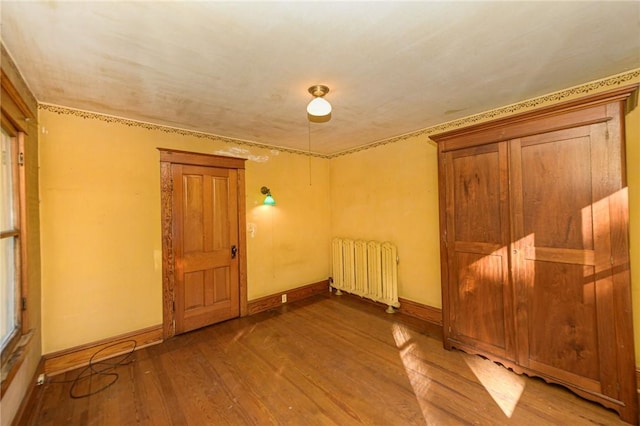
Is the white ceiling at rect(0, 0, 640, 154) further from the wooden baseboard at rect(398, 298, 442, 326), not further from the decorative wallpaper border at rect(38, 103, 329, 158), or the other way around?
the wooden baseboard at rect(398, 298, 442, 326)

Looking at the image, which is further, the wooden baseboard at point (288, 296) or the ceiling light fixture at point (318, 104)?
the wooden baseboard at point (288, 296)

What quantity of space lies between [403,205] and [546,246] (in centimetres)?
173

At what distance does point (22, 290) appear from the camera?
1895mm

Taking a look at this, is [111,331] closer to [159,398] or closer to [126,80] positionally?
[159,398]

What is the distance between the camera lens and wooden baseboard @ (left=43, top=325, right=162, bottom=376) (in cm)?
237

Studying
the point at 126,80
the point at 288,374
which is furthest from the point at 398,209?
the point at 126,80

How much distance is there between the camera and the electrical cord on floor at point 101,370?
2.15 meters

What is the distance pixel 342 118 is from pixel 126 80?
196 centimetres

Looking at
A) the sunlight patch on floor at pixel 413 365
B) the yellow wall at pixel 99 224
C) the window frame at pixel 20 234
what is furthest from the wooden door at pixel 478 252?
the window frame at pixel 20 234

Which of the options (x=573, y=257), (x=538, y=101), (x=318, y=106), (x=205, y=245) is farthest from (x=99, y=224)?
(x=538, y=101)

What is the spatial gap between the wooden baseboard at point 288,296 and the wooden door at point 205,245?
0.81ft

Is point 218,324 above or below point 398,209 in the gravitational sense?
below

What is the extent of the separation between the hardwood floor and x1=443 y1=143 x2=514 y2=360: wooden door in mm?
271

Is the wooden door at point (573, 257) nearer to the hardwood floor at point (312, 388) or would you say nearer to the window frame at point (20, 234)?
the hardwood floor at point (312, 388)
